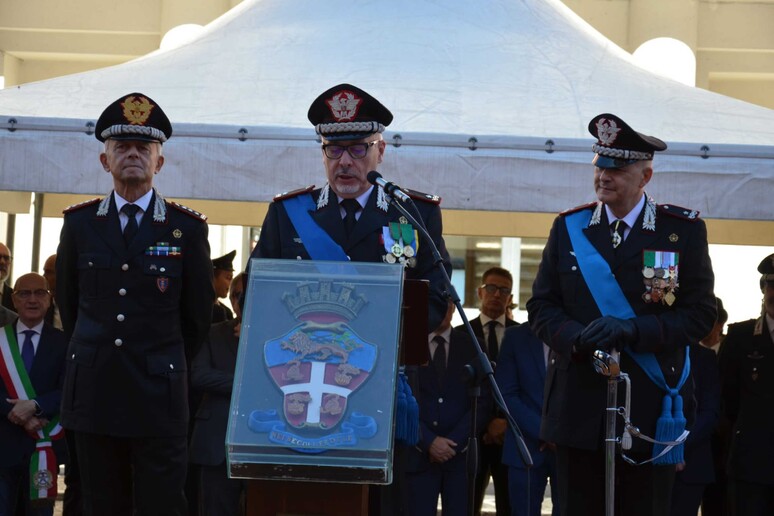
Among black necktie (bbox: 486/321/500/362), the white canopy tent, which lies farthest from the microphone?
black necktie (bbox: 486/321/500/362)

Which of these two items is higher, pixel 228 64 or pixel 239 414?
pixel 228 64

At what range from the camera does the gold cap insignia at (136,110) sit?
5.39m

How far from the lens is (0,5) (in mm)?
14570

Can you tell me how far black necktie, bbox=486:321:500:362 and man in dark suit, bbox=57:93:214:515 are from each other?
122 inches

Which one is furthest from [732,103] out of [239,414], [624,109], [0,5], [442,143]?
[0,5]

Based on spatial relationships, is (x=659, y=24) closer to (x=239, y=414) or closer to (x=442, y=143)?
(x=442, y=143)

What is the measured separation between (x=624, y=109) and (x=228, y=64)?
6.40 ft

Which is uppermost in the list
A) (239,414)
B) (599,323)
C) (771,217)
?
(771,217)

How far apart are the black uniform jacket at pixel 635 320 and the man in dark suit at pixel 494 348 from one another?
269 cm

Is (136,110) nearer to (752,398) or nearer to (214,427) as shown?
(214,427)

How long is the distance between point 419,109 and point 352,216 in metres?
1.60

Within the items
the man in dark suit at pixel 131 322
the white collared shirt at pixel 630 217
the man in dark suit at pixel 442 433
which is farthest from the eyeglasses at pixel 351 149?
the man in dark suit at pixel 442 433

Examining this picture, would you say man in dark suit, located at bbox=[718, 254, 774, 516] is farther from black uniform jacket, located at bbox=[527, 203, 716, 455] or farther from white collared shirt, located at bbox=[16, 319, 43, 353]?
white collared shirt, located at bbox=[16, 319, 43, 353]

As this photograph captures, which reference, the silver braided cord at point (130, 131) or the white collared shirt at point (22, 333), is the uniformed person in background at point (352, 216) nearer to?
the silver braided cord at point (130, 131)
